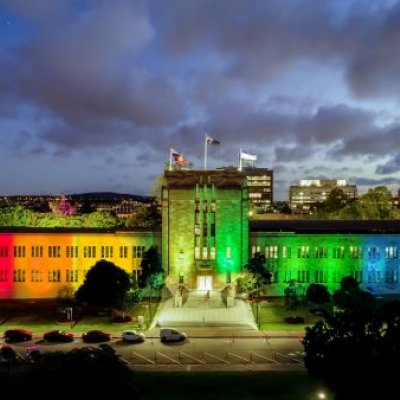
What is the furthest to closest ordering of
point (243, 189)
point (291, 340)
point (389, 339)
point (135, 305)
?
point (243, 189)
point (135, 305)
point (291, 340)
point (389, 339)

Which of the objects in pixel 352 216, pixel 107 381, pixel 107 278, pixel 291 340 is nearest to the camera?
pixel 107 381

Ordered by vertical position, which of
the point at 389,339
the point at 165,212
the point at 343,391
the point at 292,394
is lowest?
the point at 292,394

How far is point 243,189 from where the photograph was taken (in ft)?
313

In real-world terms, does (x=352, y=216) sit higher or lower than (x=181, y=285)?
higher

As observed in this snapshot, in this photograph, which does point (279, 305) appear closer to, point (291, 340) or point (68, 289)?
point (291, 340)

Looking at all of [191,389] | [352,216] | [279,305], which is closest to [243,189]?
[279,305]

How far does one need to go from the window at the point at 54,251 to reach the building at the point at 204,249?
0.16 metres

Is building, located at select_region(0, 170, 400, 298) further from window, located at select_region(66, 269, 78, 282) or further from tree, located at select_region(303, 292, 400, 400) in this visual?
tree, located at select_region(303, 292, 400, 400)

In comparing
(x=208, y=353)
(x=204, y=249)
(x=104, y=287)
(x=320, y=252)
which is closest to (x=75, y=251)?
(x=104, y=287)

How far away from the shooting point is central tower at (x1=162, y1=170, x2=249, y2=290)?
9544 centimetres

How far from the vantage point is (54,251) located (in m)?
97.7

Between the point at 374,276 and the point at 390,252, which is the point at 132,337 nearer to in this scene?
the point at 374,276

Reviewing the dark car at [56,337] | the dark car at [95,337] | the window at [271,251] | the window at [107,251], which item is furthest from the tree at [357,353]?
the window at [107,251]

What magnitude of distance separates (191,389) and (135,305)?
37.5 m
